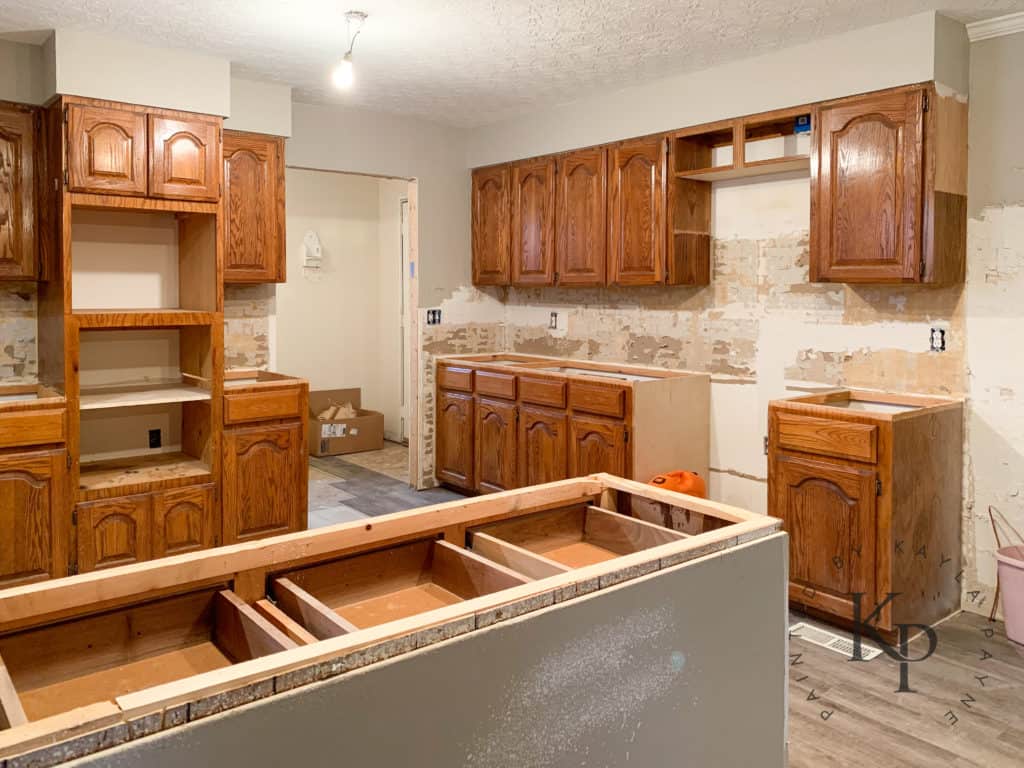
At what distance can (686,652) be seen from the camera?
1.79 meters

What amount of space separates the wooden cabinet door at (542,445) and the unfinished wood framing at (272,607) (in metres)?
2.67

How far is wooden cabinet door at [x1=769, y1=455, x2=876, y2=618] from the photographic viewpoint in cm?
337

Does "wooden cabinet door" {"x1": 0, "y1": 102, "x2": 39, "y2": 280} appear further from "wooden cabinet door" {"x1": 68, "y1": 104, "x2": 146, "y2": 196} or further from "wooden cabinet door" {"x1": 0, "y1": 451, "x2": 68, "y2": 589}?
"wooden cabinet door" {"x1": 0, "y1": 451, "x2": 68, "y2": 589}

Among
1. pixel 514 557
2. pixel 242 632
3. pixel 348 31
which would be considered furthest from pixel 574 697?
pixel 348 31

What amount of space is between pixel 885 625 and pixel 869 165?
195 centimetres

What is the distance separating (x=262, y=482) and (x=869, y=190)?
326 centimetres

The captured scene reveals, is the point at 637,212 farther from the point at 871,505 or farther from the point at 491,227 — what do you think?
the point at 871,505

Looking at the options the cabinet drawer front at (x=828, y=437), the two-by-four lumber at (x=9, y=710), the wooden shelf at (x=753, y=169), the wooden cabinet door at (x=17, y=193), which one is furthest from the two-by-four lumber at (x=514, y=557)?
the wooden cabinet door at (x=17, y=193)

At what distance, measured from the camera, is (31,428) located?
359 cm

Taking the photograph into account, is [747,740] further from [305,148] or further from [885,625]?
[305,148]

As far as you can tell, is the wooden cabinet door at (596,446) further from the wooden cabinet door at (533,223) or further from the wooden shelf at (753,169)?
the wooden shelf at (753,169)

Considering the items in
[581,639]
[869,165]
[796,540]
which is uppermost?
[869,165]

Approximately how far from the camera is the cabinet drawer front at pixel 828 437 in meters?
3.33

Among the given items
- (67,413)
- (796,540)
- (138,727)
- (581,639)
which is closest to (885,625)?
(796,540)
